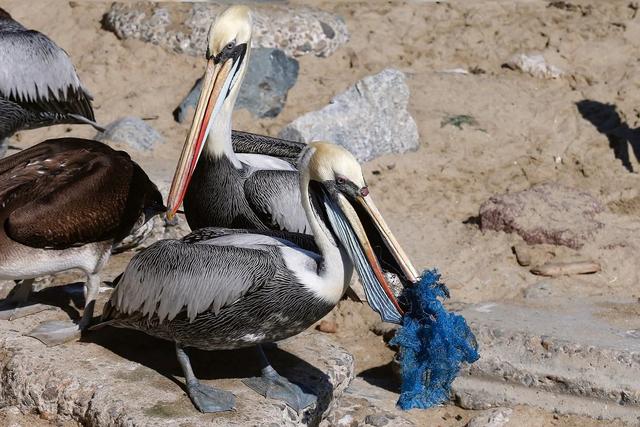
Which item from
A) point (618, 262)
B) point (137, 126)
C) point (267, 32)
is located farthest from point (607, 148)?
point (137, 126)

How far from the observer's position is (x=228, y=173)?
518 cm

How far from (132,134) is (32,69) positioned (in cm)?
112

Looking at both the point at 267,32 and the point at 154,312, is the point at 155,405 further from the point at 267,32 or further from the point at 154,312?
the point at 267,32

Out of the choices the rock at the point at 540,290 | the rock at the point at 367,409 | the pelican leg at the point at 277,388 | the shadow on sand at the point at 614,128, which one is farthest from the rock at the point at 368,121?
the pelican leg at the point at 277,388

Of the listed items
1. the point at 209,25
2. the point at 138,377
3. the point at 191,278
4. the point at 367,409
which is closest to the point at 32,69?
the point at 209,25

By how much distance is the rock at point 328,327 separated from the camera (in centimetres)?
593

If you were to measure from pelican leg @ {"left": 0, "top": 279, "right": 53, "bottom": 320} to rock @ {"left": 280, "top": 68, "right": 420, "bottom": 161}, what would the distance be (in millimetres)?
2759

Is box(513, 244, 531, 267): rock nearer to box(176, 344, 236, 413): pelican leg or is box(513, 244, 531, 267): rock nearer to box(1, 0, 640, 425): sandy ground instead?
box(1, 0, 640, 425): sandy ground

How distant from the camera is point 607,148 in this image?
7840mm

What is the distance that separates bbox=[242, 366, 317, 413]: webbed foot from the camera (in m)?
4.45

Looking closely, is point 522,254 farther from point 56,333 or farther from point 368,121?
point 56,333

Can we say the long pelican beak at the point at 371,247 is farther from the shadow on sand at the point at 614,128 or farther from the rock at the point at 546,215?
the shadow on sand at the point at 614,128

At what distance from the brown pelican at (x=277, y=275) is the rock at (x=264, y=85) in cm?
390

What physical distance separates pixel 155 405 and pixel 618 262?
3.10 m
